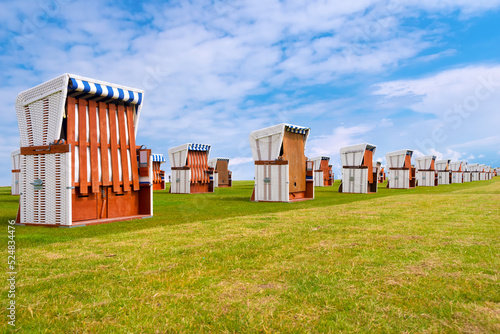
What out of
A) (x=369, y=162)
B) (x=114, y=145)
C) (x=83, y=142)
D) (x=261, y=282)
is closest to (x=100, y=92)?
(x=83, y=142)

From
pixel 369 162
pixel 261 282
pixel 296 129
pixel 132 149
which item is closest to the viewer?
pixel 261 282

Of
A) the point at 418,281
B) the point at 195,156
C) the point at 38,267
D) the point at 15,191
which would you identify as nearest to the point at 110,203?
the point at 38,267

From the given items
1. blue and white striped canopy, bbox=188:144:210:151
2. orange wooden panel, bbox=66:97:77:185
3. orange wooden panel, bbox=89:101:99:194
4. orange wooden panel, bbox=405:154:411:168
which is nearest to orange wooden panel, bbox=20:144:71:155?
orange wooden panel, bbox=66:97:77:185

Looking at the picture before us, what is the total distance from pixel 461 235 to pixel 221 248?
4.33 metres

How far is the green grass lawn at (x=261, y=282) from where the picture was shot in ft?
8.98

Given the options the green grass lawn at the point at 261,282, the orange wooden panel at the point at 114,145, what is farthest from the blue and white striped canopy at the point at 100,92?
the green grass lawn at the point at 261,282

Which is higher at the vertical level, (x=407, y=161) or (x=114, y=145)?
(x=407, y=161)

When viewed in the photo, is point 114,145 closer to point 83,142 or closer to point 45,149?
point 83,142

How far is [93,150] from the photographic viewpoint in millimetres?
9156

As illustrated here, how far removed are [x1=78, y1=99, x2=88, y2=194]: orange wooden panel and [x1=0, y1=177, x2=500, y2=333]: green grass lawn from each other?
8.39 ft

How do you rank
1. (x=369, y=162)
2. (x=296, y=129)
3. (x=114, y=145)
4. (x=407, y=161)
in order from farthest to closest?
(x=407, y=161) → (x=369, y=162) → (x=296, y=129) → (x=114, y=145)

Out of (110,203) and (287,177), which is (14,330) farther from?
(287,177)

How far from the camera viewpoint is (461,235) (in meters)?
6.26

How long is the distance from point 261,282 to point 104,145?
730 cm
